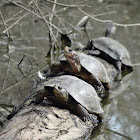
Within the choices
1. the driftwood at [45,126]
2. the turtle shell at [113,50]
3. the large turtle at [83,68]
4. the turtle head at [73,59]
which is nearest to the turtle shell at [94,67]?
the large turtle at [83,68]

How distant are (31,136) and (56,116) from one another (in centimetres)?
57

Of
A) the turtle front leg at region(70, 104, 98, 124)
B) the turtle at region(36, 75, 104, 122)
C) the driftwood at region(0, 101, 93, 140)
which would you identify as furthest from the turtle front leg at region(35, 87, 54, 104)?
the turtle front leg at region(70, 104, 98, 124)

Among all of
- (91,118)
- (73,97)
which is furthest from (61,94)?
(91,118)

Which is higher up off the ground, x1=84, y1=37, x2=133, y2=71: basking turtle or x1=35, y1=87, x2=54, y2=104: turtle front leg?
x1=35, y1=87, x2=54, y2=104: turtle front leg

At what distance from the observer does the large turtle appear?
201 inches

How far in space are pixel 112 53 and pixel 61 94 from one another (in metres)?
2.88

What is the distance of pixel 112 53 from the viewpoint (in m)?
6.39

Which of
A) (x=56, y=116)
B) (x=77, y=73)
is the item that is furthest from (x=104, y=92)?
(x=56, y=116)

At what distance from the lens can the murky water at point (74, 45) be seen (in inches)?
170

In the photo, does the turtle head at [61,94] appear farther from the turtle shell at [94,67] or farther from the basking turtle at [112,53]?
the basking turtle at [112,53]

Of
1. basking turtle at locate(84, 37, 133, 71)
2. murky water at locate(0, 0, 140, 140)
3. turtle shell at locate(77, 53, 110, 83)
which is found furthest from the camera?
basking turtle at locate(84, 37, 133, 71)

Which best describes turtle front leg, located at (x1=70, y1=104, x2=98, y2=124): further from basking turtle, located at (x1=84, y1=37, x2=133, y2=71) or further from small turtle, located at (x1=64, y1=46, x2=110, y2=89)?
basking turtle, located at (x1=84, y1=37, x2=133, y2=71)

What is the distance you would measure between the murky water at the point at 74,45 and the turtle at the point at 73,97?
0.34 meters

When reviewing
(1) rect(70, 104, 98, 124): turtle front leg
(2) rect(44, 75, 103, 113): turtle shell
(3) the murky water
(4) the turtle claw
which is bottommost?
(3) the murky water
